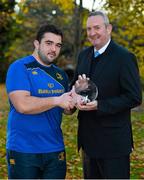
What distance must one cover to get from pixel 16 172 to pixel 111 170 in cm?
95

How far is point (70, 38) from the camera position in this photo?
25.5 m

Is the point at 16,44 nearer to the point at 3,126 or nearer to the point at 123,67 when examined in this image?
the point at 3,126

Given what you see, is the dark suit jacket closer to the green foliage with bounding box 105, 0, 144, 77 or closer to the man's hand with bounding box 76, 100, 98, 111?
the man's hand with bounding box 76, 100, 98, 111

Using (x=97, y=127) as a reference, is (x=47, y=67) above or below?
above

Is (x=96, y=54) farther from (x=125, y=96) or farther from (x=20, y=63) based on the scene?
(x=20, y=63)

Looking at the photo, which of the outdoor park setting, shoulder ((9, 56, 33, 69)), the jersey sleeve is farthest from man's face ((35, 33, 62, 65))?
the outdoor park setting

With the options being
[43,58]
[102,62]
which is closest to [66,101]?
[43,58]

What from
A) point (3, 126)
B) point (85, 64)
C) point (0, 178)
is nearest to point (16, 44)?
point (3, 126)

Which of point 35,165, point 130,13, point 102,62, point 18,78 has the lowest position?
point 35,165

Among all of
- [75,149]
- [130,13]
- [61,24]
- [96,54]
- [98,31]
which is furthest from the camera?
[61,24]

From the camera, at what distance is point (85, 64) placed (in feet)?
13.5

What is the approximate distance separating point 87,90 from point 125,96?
1.21 ft

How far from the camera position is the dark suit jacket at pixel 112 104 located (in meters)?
3.73

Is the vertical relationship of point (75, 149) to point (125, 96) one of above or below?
below
